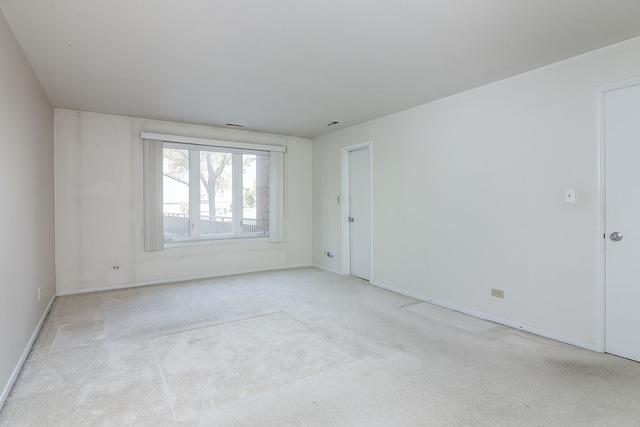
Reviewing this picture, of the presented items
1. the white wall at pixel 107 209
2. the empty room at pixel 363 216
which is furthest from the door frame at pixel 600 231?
the white wall at pixel 107 209

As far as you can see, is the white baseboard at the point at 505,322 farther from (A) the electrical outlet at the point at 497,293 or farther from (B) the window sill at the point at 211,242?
(B) the window sill at the point at 211,242

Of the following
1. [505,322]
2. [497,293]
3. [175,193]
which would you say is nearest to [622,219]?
[497,293]

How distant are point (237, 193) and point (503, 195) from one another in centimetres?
402

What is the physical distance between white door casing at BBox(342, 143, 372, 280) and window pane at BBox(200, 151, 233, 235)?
6.40ft

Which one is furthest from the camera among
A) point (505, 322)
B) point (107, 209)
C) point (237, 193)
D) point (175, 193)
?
point (237, 193)

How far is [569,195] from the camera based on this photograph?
2807 mm

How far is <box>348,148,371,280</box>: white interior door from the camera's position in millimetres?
A: 5070

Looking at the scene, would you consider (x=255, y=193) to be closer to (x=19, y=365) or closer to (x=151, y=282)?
(x=151, y=282)

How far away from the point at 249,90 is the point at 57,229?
313 centimetres

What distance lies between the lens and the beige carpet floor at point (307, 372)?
189 cm

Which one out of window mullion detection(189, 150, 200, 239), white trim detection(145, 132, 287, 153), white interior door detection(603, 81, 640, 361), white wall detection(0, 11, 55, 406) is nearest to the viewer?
white wall detection(0, 11, 55, 406)

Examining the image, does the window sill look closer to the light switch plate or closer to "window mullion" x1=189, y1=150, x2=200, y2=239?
"window mullion" x1=189, y1=150, x2=200, y2=239

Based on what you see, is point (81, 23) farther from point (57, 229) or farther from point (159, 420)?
point (57, 229)

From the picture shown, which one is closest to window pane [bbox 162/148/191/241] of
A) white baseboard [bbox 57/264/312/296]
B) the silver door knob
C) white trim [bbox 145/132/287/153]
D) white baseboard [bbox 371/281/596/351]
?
white trim [bbox 145/132/287/153]
